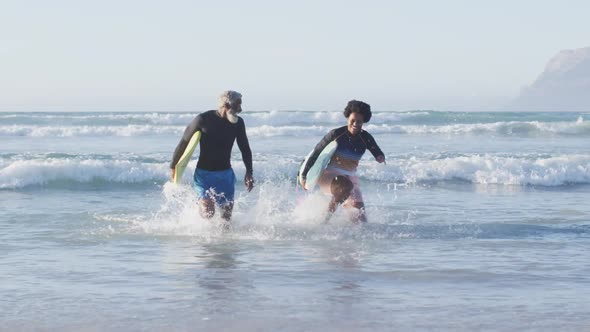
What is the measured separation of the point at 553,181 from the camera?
57.0 ft

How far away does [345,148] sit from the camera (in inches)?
419

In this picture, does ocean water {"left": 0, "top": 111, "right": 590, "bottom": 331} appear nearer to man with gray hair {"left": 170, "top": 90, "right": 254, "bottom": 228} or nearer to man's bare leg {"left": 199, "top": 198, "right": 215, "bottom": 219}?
man's bare leg {"left": 199, "top": 198, "right": 215, "bottom": 219}

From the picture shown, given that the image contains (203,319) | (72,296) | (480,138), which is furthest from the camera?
(480,138)

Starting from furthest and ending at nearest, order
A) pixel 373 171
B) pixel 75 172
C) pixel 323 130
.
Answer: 1. pixel 323 130
2. pixel 373 171
3. pixel 75 172

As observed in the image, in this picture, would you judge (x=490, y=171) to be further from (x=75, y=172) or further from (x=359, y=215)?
(x=359, y=215)

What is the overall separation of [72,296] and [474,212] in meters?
7.03

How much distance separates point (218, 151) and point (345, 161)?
1437 millimetres

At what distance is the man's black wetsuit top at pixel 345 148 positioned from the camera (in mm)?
10531

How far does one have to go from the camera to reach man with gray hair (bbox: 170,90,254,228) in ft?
32.9

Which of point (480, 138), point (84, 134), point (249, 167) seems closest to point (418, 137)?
point (480, 138)

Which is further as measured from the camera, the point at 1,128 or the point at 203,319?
the point at 1,128

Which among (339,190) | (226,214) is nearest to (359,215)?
(339,190)

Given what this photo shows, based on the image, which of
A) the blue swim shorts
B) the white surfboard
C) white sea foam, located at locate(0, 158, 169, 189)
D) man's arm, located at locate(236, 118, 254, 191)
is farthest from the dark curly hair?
white sea foam, located at locate(0, 158, 169, 189)

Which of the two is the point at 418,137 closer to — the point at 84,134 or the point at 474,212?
the point at 84,134
